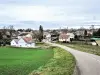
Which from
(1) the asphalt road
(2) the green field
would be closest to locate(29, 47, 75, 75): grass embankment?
(1) the asphalt road

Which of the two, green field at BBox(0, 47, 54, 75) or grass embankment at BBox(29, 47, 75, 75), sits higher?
grass embankment at BBox(29, 47, 75, 75)

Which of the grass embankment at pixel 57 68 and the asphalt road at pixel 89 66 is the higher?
the grass embankment at pixel 57 68

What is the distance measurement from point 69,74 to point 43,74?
1.86 m

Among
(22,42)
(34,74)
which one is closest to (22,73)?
(34,74)

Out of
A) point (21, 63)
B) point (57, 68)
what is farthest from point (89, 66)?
point (21, 63)

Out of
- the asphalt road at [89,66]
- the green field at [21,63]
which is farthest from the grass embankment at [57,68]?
the green field at [21,63]

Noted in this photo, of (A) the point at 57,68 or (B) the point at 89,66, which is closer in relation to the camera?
(A) the point at 57,68

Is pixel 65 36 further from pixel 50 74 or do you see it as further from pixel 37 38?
pixel 50 74

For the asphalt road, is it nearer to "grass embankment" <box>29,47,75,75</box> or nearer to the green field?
"grass embankment" <box>29,47,75,75</box>

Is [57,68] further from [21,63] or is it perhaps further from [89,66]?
[21,63]

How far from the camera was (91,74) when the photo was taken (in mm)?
21234

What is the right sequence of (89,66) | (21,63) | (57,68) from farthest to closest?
(21,63) < (89,66) < (57,68)

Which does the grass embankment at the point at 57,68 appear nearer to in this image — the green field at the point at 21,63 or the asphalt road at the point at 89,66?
the asphalt road at the point at 89,66

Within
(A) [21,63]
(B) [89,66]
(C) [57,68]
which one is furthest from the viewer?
(A) [21,63]
